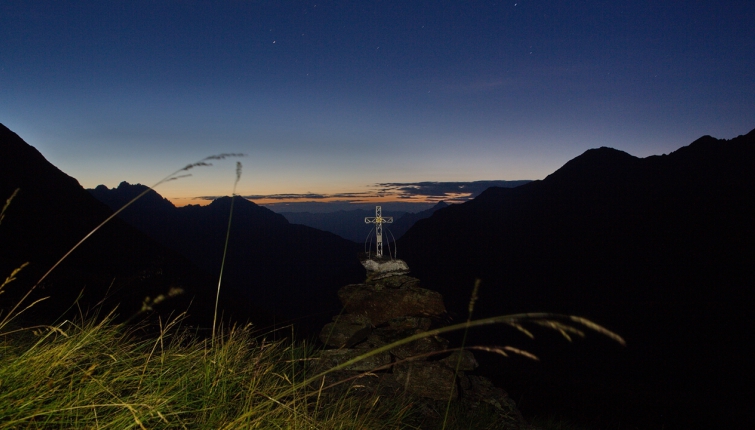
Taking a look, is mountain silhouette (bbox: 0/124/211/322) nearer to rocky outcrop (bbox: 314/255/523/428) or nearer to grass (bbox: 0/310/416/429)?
rocky outcrop (bbox: 314/255/523/428)

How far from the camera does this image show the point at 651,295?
126750 millimetres

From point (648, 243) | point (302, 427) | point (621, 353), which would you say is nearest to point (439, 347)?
point (302, 427)

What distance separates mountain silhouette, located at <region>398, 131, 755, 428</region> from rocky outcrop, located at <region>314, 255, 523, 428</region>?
2126 cm

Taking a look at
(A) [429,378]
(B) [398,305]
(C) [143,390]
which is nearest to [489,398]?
(A) [429,378]

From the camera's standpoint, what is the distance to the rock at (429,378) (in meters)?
7.40

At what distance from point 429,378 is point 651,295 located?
148908 mm

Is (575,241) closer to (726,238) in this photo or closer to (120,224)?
(726,238)

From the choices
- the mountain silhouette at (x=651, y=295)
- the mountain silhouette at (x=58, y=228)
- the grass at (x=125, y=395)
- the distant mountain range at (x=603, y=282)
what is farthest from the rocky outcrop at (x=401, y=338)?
the mountain silhouette at (x=58, y=228)

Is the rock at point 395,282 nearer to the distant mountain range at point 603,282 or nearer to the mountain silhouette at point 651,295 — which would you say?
the distant mountain range at point 603,282

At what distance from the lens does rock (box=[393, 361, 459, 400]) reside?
740cm

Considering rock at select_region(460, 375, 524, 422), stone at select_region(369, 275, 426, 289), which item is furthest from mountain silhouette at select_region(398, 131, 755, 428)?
stone at select_region(369, 275, 426, 289)

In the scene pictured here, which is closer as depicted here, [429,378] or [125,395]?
[125,395]

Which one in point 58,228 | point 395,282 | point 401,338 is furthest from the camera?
point 58,228

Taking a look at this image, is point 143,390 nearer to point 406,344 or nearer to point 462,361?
point 406,344
